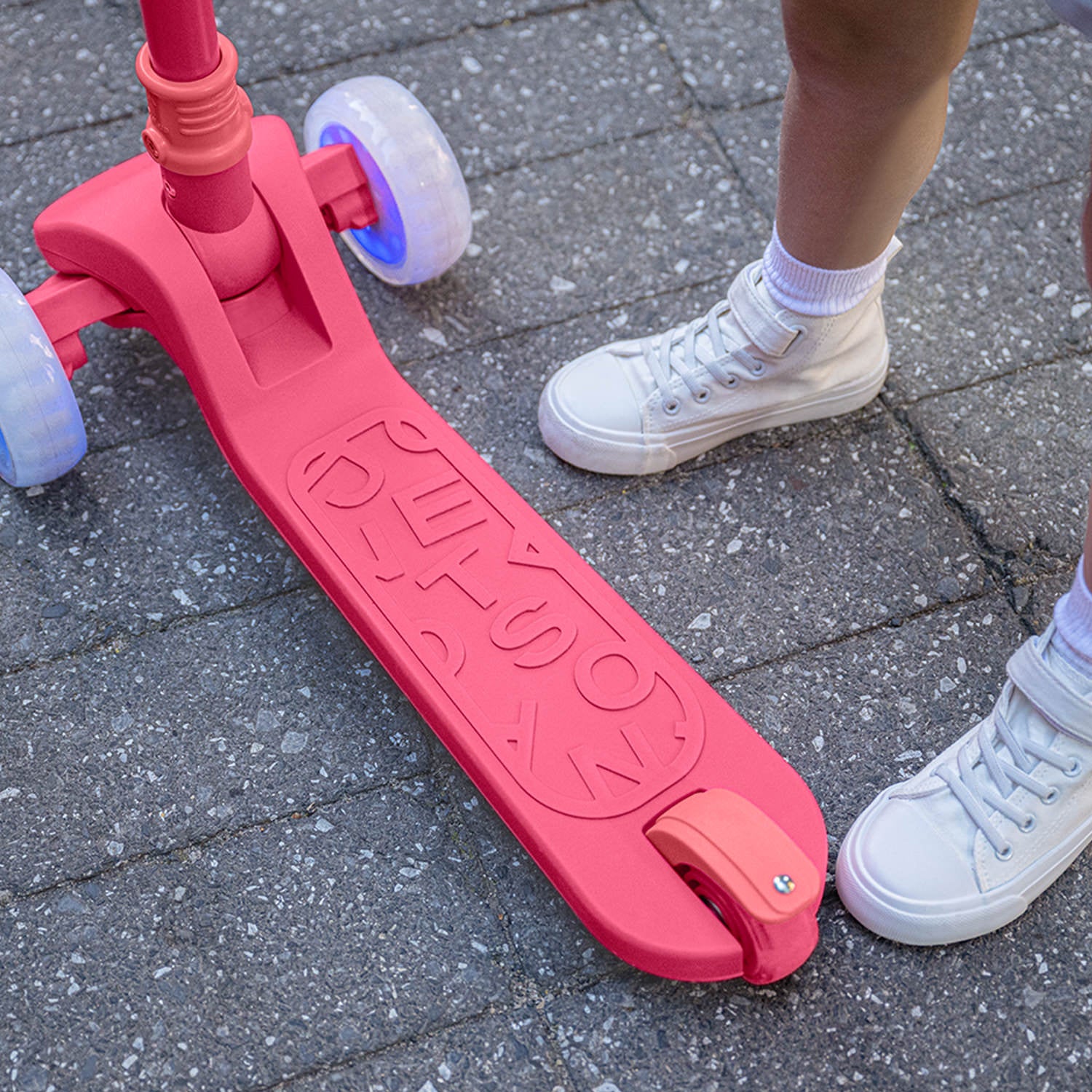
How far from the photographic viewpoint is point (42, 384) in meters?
1.42

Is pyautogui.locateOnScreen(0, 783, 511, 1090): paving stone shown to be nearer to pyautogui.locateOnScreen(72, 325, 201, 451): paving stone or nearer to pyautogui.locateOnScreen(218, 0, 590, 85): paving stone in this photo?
pyautogui.locateOnScreen(72, 325, 201, 451): paving stone

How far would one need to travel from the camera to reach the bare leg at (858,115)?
1.14m

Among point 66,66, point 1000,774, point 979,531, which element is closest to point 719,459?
point 979,531

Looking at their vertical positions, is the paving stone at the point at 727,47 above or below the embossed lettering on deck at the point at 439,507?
above

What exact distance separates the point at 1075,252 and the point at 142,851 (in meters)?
1.59

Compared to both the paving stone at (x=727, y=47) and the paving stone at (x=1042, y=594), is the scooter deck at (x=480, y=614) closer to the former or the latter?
the paving stone at (x=1042, y=594)

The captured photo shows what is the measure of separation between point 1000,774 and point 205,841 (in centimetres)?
88

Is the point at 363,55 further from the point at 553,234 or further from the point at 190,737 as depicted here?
the point at 190,737

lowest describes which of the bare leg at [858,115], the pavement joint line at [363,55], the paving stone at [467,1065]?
the paving stone at [467,1065]

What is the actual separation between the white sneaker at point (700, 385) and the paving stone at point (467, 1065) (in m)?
0.73

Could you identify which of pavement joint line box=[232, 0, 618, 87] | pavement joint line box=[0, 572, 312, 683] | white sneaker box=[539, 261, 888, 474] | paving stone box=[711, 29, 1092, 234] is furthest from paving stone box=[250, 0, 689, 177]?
pavement joint line box=[0, 572, 312, 683]

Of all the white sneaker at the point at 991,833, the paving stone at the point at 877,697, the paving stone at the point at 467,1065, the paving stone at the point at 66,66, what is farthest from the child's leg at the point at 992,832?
the paving stone at the point at 66,66

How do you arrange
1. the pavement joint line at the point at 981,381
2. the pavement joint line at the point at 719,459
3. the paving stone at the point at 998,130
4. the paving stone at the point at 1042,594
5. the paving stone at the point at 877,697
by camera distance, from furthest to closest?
the paving stone at the point at 998,130
the pavement joint line at the point at 981,381
the pavement joint line at the point at 719,459
the paving stone at the point at 1042,594
the paving stone at the point at 877,697

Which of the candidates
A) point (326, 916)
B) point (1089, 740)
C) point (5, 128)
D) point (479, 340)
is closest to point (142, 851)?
point (326, 916)
